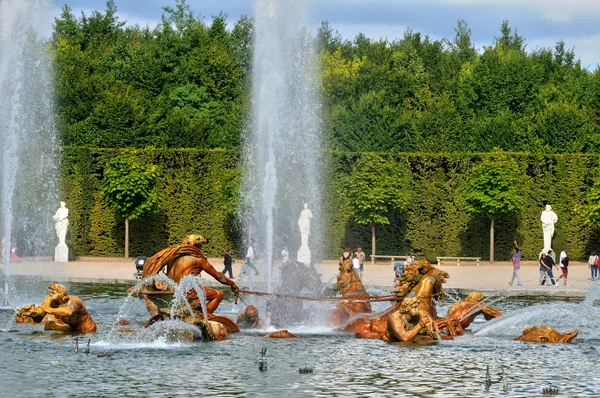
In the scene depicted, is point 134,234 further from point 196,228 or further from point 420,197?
point 420,197

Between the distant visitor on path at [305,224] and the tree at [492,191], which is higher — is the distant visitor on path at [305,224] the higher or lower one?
the lower one

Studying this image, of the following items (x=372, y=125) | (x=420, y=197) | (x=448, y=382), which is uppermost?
(x=372, y=125)

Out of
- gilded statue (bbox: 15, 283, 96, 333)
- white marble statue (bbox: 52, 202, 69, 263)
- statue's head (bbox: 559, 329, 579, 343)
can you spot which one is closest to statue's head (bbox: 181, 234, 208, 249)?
gilded statue (bbox: 15, 283, 96, 333)

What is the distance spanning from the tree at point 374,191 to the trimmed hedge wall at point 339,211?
75cm

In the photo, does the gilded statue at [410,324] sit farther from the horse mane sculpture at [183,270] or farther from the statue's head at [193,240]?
the statue's head at [193,240]

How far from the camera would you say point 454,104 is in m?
65.0

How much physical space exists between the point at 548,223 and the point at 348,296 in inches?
990

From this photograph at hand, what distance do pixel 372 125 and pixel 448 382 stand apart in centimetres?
4249

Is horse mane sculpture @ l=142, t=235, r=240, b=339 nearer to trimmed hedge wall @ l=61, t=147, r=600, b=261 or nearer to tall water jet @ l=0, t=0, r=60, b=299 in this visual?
tall water jet @ l=0, t=0, r=60, b=299

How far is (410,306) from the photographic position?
19.5 metres

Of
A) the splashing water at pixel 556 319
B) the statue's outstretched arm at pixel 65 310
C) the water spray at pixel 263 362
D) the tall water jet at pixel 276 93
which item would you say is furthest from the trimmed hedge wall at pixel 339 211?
the water spray at pixel 263 362

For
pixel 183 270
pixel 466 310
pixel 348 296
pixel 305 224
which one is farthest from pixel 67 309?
pixel 305 224

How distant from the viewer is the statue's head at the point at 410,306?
19.5 metres

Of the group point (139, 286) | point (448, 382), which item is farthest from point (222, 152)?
point (448, 382)
